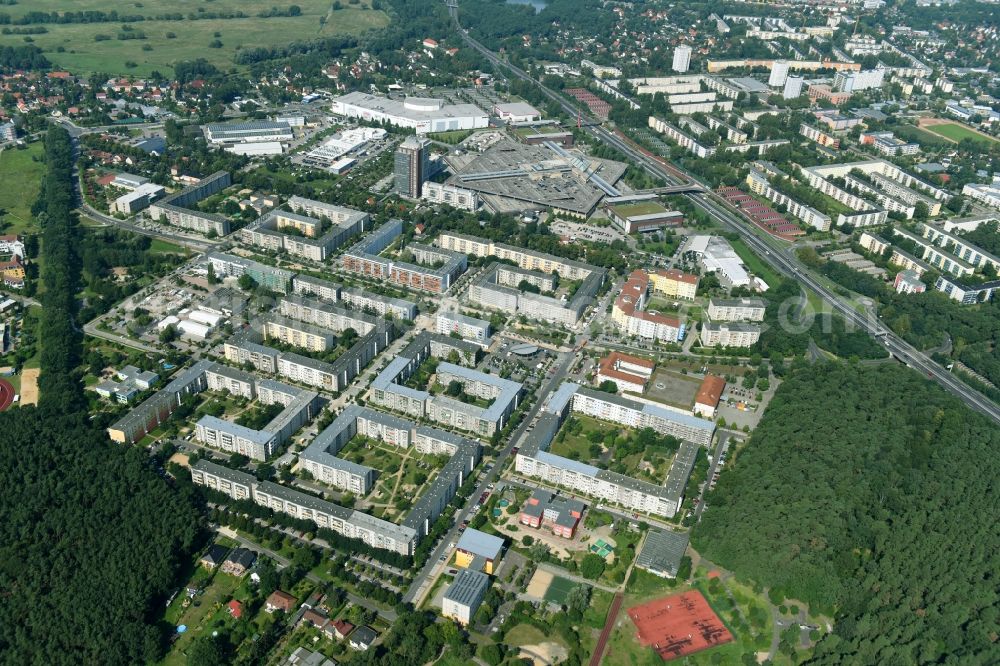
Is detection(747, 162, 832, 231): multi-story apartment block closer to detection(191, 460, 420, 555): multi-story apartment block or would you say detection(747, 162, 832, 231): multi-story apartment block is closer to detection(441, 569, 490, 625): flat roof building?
detection(191, 460, 420, 555): multi-story apartment block

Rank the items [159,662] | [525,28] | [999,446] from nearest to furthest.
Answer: [159,662], [999,446], [525,28]

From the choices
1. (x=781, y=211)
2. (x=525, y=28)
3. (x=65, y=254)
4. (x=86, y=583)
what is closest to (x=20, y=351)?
(x=65, y=254)

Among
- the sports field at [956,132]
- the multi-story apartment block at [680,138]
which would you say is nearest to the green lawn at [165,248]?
the multi-story apartment block at [680,138]

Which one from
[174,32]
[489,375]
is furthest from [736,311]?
[174,32]

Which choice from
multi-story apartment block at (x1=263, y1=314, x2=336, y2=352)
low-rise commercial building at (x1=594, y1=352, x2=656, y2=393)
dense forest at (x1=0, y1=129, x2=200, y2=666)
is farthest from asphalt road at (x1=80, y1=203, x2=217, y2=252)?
low-rise commercial building at (x1=594, y1=352, x2=656, y2=393)

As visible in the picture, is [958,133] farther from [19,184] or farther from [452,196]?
[19,184]

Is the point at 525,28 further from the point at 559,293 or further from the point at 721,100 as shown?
the point at 559,293

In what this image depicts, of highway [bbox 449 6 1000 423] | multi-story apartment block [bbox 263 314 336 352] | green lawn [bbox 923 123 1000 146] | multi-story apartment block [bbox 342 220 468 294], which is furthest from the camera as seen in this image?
green lawn [bbox 923 123 1000 146]
